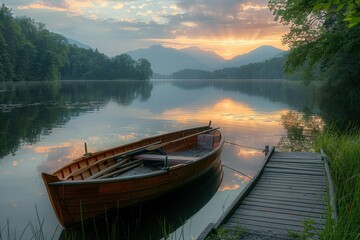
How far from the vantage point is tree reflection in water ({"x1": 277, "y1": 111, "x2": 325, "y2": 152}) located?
1650 centimetres

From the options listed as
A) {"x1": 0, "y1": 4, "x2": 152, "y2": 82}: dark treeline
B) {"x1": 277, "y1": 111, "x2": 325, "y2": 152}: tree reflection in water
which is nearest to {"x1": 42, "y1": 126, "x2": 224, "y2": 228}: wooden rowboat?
{"x1": 277, "y1": 111, "x2": 325, "y2": 152}: tree reflection in water

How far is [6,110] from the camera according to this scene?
2844cm

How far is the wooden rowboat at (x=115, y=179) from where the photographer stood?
23.6 ft

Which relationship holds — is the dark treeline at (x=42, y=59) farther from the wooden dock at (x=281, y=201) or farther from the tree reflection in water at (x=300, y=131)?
the wooden dock at (x=281, y=201)

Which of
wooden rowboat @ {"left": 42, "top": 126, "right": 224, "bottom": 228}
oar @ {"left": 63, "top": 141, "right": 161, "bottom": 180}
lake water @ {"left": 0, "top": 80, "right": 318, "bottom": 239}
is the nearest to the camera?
wooden rowboat @ {"left": 42, "top": 126, "right": 224, "bottom": 228}

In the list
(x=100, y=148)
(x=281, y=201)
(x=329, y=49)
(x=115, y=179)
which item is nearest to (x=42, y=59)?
(x=100, y=148)

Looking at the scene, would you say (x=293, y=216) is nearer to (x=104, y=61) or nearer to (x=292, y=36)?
(x=292, y=36)

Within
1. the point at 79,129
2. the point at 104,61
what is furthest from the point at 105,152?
the point at 104,61

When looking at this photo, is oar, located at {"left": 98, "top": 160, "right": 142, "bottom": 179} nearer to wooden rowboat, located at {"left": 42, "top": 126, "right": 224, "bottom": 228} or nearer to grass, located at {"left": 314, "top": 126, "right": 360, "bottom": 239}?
wooden rowboat, located at {"left": 42, "top": 126, "right": 224, "bottom": 228}

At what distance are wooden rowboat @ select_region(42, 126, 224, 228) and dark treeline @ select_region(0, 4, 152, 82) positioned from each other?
244 feet

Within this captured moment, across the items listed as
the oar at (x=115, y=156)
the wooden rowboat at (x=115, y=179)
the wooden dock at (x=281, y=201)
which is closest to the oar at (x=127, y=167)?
the wooden rowboat at (x=115, y=179)

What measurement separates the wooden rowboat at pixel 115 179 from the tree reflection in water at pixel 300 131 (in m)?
5.47

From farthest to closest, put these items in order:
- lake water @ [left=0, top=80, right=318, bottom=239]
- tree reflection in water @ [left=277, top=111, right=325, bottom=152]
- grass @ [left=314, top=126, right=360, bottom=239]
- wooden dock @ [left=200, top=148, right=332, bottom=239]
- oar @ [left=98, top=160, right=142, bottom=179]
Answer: tree reflection in water @ [left=277, top=111, right=325, bottom=152], oar @ [left=98, top=160, right=142, bottom=179], lake water @ [left=0, top=80, right=318, bottom=239], wooden dock @ [left=200, top=148, right=332, bottom=239], grass @ [left=314, top=126, right=360, bottom=239]

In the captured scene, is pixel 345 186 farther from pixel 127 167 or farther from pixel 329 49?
pixel 329 49
